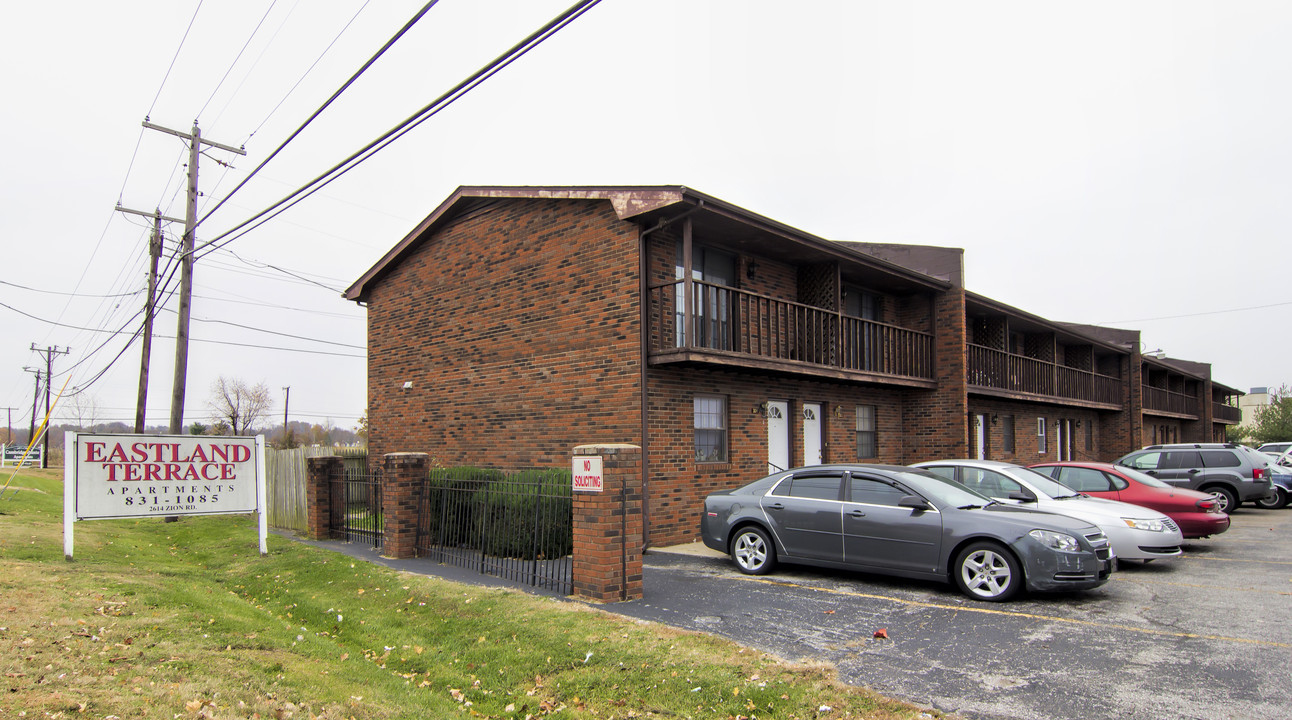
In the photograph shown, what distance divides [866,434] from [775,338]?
4.22 metres

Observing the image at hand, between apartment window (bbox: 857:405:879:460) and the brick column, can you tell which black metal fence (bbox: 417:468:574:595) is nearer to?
the brick column

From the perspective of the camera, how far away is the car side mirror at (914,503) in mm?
8250

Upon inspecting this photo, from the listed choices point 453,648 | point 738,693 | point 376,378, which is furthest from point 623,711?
point 376,378

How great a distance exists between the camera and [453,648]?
6.55 meters

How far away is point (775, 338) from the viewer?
1473 cm

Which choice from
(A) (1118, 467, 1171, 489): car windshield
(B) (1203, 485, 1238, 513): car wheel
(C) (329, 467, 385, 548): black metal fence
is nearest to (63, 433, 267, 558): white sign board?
(C) (329, 467, 385, 548): black metal fence

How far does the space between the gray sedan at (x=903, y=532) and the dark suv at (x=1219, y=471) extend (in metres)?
10.4

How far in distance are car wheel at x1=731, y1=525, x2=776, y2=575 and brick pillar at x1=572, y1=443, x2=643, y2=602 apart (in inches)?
78.9

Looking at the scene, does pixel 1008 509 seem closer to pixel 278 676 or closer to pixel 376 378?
pixel 278 676

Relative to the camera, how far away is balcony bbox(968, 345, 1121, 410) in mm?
19844

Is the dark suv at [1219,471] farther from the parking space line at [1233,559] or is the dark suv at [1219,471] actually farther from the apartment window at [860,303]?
the apartment window at [860,303]

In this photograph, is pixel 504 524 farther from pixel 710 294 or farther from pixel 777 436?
pixel 777 436

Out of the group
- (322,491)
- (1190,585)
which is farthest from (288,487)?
(1190,585)

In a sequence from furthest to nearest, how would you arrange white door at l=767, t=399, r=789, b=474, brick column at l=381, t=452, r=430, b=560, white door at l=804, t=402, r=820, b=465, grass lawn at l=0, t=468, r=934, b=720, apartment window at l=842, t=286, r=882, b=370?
apartment window at l=842, t=286, r=882, b=370
white door at l=804, t=402, r=820, b=465
white door at l=767, t=399, r=789, b=474
brick column at l=381, t=452, r=430, b=560
grass lawn at l=0, t=468, r=934, b=720
